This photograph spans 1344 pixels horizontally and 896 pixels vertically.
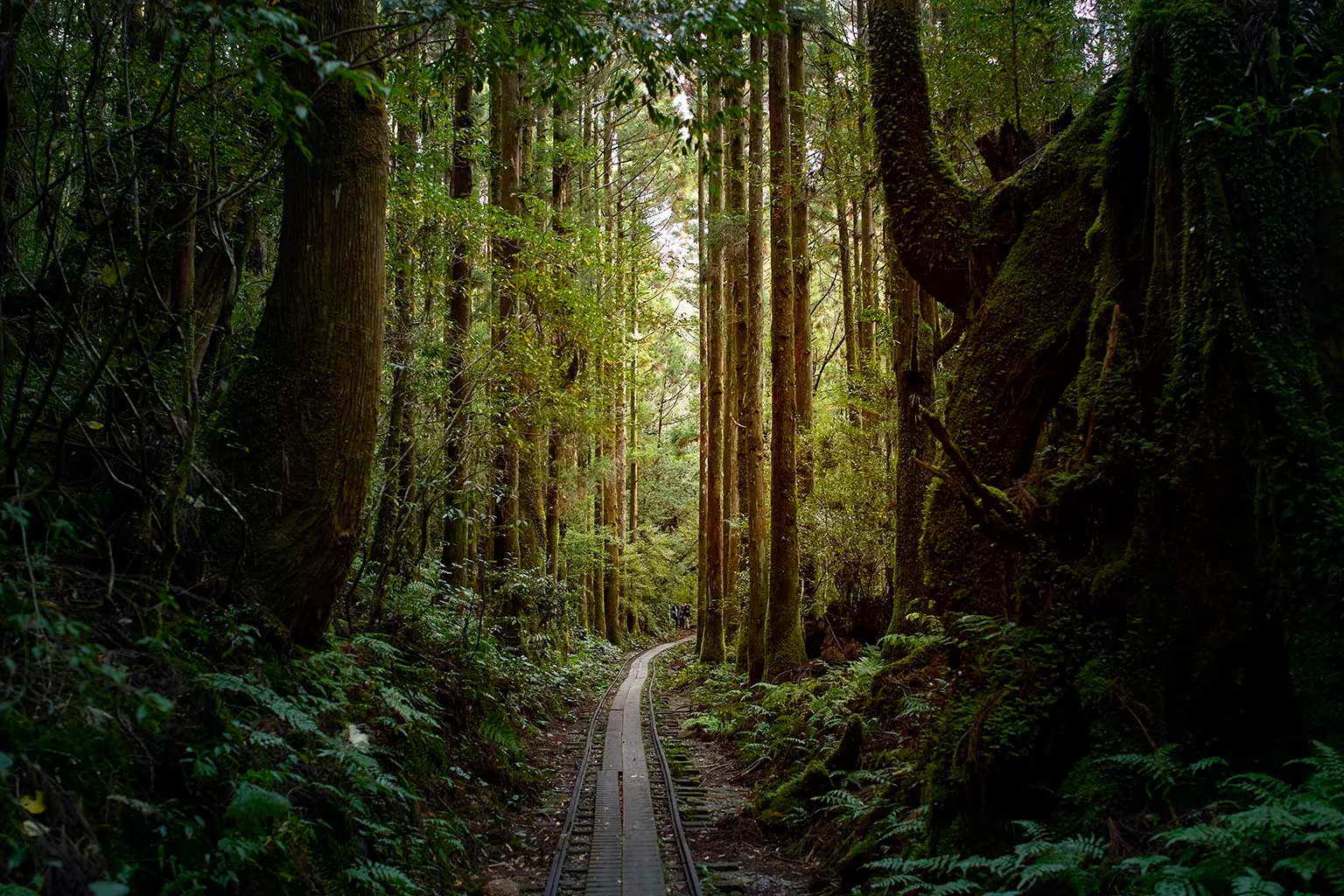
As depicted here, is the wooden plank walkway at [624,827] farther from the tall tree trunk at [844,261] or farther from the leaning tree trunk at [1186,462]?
the tall tree trunk at [844,261]

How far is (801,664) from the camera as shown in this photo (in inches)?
522

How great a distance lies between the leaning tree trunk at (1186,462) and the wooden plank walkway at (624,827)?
2947 mm

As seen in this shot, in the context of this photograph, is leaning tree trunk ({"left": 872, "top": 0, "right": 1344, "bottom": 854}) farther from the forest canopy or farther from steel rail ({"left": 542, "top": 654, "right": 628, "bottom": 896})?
steel rail ({"left": 542, "top": 654, "right": 628, "bottom": 896})

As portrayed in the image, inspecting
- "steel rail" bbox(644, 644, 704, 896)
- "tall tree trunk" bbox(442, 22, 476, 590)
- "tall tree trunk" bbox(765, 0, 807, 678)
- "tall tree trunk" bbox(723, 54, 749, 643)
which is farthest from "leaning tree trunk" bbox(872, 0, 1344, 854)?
"tall tree trunk" bbox(723, 54, 749, 643)

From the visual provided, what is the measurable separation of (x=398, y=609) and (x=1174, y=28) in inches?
361

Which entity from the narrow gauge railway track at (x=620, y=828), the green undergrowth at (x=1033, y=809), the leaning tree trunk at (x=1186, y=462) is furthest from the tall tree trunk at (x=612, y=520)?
the leaning tree trunk at (x=1186, y=462)

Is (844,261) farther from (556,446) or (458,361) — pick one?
(556,446)

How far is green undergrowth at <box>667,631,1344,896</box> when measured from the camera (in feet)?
10.4

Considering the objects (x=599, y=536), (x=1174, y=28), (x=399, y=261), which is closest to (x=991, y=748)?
(x=1174, y=28)

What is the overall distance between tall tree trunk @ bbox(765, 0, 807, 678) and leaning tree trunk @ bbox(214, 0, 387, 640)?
28.4 feet

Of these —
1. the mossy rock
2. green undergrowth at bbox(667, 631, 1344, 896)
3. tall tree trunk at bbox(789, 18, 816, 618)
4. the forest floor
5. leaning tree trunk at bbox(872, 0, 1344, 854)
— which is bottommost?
the forest floor

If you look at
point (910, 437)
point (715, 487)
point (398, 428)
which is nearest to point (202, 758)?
point (398, 428)

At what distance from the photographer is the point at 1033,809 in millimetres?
4637

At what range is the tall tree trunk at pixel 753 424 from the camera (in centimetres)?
1514
